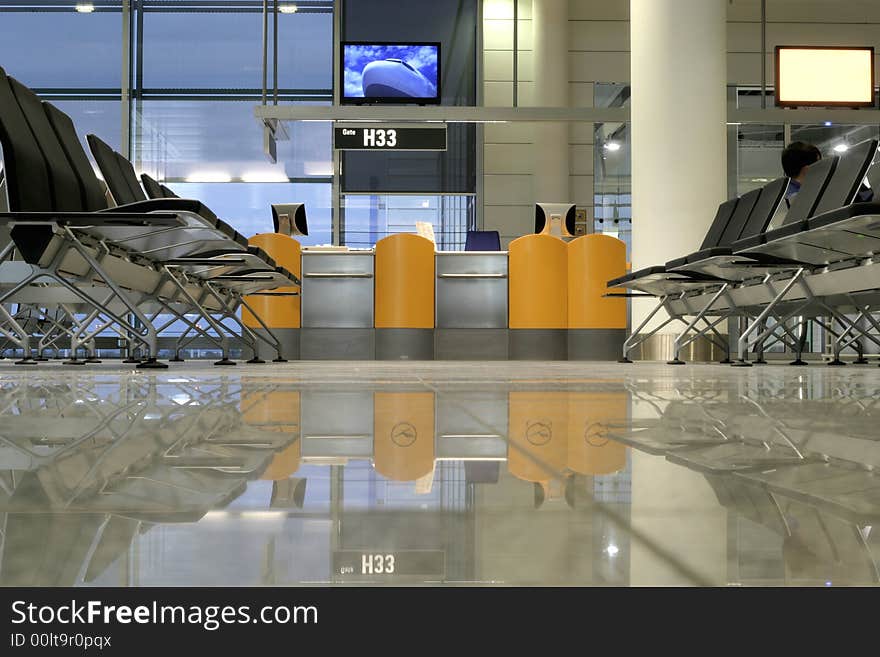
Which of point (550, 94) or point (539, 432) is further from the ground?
point (550, 94)

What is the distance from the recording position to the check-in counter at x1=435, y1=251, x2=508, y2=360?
9.21 meters

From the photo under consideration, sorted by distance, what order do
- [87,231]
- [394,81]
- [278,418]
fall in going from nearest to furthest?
[278,418], [87,231], [394,81]

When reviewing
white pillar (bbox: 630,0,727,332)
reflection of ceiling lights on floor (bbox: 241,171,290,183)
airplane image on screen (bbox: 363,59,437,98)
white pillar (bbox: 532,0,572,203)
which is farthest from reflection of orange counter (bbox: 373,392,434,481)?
reflection of ceiling lights on floor (bbox: 241,171,290,183)

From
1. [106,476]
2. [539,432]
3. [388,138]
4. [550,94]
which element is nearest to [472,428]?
[539,432]

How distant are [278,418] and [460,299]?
26.1 feet

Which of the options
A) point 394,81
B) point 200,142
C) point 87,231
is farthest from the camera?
point 200,142

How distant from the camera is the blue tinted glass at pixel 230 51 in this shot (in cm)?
1345

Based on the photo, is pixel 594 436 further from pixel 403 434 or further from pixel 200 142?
pixel 200 142

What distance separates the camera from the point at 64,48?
1375 cm

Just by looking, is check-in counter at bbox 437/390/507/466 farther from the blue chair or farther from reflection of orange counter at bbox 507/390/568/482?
the blue chair

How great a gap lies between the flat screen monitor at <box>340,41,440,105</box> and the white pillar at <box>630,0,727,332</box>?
3060mm

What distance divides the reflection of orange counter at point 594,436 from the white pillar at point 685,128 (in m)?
6.53

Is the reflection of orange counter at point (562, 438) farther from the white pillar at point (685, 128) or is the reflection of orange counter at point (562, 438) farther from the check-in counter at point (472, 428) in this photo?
the white pillar at point (685, 128)
